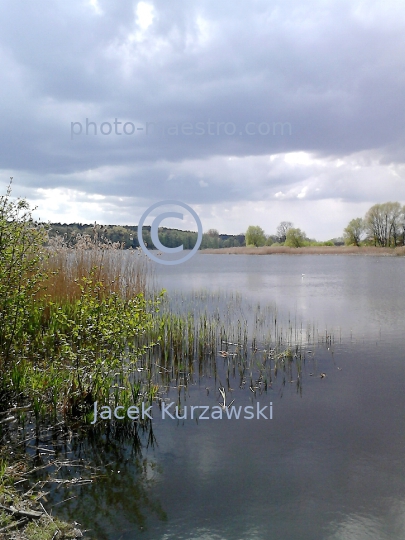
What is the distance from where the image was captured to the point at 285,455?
13.8 feet

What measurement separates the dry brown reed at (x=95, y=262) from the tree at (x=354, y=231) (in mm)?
46492

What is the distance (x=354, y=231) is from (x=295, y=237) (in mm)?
6724

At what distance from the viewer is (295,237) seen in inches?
2165

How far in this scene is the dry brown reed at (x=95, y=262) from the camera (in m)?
9.02

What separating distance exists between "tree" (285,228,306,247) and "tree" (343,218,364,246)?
16.5 ft

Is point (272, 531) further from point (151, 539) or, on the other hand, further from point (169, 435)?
point (169, 435)

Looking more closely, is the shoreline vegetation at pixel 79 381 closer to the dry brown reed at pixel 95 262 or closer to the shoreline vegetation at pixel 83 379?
the shoreline vegetation at pixel 83 379

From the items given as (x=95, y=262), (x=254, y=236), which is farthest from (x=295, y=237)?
(x=95, y=262)

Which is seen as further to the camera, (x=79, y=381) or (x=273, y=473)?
(x=79, y=381)

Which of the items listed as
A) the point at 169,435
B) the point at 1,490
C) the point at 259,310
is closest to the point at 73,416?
the point at 169,435

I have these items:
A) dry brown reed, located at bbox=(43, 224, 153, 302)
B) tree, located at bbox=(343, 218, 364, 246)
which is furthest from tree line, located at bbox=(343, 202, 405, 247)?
dry brown reed, located at bbox=(43, 224, 153, 302)

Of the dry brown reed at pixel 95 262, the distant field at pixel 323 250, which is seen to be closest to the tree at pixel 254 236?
the distant field at pixel 323 250

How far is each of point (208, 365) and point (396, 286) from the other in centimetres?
1227

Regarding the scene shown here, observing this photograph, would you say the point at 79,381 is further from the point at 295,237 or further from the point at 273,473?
the point at 295,237
